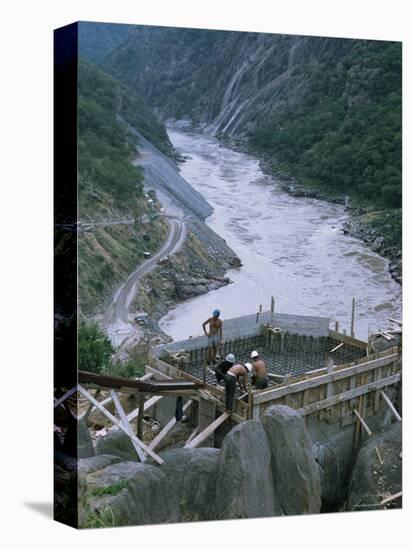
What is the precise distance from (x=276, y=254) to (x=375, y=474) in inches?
143

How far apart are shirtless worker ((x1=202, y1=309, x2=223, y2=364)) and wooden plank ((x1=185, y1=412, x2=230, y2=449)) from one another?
966 mm

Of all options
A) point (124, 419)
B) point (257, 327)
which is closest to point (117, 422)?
point (124, 419)

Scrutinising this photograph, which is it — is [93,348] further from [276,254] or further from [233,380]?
[276,254]

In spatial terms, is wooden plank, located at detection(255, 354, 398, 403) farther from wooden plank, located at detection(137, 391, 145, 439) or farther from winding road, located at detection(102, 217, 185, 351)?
winding road, located at detection(102, 217, 185, 351)

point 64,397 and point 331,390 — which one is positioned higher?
point 64,397

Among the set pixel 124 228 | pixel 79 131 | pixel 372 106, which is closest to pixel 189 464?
pixel 124 228

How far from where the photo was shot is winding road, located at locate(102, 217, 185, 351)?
16.3 metres

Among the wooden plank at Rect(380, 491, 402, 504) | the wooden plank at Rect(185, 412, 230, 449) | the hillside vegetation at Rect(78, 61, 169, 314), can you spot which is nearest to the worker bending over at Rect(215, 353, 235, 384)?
the wooden plank at Rect(185, 412, 230, 449)

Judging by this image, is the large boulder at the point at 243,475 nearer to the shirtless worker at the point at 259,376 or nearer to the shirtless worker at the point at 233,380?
the shirtless worker at the point at 233,380

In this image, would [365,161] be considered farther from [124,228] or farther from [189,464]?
[189,464]

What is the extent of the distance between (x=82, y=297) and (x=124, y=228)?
1.24 meters

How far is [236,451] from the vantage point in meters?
16.4

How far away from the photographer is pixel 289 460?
667 inches

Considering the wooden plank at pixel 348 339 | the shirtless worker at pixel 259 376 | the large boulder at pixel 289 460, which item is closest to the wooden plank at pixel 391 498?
the large boulder at pixel 289 460
